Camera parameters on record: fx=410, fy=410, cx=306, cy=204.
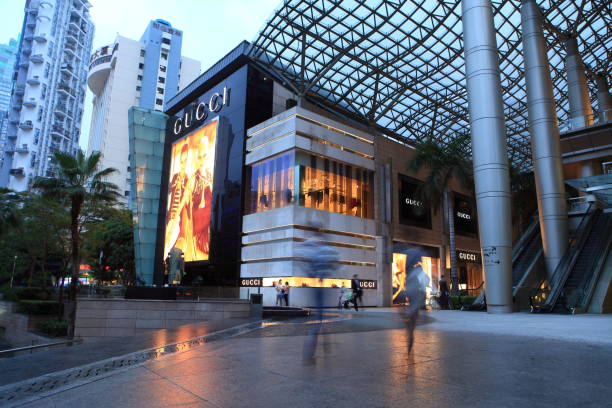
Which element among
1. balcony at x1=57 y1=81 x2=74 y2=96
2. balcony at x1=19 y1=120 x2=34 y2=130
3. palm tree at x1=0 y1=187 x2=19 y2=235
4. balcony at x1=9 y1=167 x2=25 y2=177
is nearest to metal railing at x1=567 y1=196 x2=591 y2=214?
palm tree at x1=0 y1=187 x2=19 y2=235

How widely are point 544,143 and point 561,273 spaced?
338 inches

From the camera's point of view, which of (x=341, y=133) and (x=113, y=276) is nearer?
(x=341, y=133)

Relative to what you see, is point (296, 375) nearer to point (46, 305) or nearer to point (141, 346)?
point (141, 346)

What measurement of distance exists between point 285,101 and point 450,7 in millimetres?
15434

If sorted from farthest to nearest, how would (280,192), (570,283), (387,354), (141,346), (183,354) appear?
1. (280,192)
2. (570,283)
3. (141,346)
4. (183,354)
5. (387,354)

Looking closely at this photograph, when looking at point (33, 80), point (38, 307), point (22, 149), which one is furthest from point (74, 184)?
point (33, 80)

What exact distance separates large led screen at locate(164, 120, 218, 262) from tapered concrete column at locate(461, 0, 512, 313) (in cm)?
2213

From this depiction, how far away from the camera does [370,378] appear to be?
4.88 m

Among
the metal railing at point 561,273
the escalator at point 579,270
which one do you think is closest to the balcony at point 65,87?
the metal railing at point 561,273

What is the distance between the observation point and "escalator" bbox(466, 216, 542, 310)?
20897 mm

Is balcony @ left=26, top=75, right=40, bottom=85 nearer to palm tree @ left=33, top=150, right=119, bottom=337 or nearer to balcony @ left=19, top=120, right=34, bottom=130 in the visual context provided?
balcony @ left=19, top=120, right=34, bottom=130

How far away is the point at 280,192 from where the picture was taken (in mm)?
30562

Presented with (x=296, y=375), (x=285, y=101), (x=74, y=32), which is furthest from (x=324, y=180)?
(x=74, y=32)

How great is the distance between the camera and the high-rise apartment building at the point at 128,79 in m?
94.6
